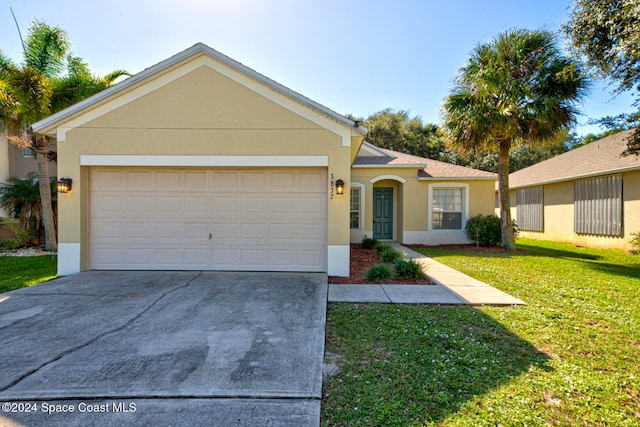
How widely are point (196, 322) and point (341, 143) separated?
15.2 feet

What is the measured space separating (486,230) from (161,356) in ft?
40.8

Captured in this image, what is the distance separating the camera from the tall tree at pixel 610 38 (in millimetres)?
6066

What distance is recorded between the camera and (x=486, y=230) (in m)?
12.3

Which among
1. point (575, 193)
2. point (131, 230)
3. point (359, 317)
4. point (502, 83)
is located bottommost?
point (359, 317)

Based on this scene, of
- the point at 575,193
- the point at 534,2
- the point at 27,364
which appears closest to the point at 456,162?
the point at 575,193

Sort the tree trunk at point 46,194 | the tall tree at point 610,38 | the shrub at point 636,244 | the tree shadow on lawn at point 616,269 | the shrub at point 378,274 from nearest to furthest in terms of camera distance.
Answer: the tall tree at point 610,38, the shrub at point 378,274, the tree shadow on lawn at point 616,269, the tree trunk at point 46,194, the shrub at point 636,244

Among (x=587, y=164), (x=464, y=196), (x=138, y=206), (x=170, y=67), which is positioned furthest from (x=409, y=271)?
(x=587, y=164)

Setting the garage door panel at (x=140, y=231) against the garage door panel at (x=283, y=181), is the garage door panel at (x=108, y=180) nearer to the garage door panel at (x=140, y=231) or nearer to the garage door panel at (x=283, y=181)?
the garage door panel at (x=140, y=231)

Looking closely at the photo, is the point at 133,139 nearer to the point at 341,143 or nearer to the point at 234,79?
the point at 234,79

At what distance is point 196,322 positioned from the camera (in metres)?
4.29

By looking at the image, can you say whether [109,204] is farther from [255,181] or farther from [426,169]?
[426,169]

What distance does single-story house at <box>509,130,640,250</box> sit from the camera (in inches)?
445

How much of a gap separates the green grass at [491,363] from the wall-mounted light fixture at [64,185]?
21.4 ft

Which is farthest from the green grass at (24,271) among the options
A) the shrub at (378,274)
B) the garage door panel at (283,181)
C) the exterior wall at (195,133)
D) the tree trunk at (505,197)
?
the tree trunk at (505,197)
